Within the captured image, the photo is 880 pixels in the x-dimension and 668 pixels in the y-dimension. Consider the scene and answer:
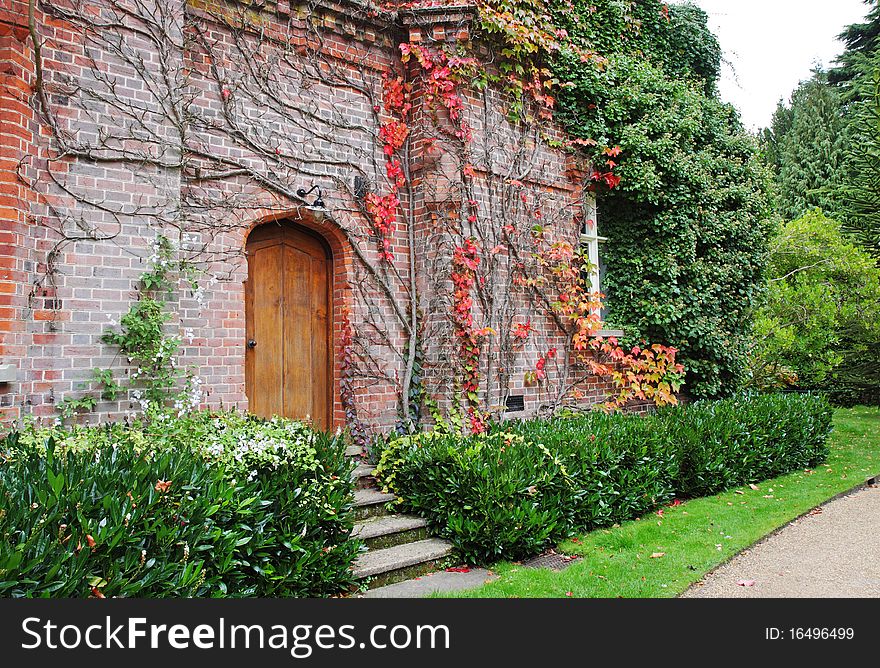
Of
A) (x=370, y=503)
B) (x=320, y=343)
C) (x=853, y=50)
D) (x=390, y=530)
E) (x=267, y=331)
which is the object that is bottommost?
(x=390, y=530)

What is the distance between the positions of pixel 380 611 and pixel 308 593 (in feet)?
2.28

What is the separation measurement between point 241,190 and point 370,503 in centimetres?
317

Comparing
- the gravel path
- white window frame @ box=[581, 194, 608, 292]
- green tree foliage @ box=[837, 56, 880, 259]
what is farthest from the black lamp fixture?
green tree foliage @ box=[837, 56, 880, 259]

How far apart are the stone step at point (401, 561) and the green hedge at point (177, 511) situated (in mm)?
353

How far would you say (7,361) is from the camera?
186 inches

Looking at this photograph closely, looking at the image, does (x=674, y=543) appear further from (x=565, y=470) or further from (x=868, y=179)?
(x=868, y=179)

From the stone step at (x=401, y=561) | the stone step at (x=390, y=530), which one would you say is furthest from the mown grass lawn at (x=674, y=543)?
the stone step at (x=390, y=530)

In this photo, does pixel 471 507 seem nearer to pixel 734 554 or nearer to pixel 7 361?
pixel 734 554

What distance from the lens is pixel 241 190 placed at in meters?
6.21

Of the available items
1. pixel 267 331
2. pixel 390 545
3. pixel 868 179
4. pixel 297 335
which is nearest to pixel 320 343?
pixel 297 335

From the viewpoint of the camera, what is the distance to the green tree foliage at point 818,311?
12.4 metres

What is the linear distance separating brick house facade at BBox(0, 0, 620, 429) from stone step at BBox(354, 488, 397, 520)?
1.05 metres

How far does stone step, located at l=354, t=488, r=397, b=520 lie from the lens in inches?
229

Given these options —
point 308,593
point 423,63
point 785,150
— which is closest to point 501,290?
point 423,63
